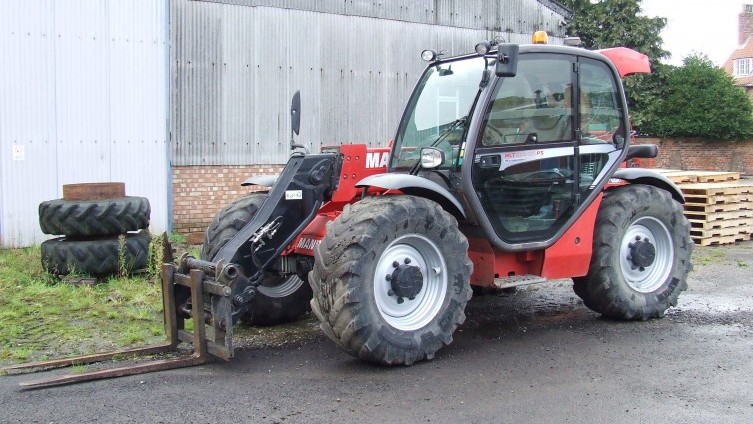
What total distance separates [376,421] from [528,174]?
9.26 ft

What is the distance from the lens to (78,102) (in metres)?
11.8

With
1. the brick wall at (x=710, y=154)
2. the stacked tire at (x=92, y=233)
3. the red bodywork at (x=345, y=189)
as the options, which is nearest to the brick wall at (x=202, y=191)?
the stacked tire at (x=92, y=233)

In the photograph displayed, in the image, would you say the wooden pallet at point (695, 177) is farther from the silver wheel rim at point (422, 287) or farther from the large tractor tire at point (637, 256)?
the silver wheel rim at point (422, 287)

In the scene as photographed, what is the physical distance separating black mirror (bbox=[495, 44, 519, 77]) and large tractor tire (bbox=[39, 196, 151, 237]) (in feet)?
16.0

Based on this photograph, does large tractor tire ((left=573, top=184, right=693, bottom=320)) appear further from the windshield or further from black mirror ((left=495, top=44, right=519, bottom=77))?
black mirror ((left=495, top=44, right=519, bottom=77))

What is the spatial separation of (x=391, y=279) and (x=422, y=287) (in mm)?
322

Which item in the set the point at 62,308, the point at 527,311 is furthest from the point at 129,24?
the point at 527,311

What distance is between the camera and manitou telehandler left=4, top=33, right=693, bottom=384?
18.8ft

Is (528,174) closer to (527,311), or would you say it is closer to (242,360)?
(527,311)

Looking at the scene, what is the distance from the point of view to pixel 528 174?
265 inches

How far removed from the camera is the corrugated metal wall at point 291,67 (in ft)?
41.8

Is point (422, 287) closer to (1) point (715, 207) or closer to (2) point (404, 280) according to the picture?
(2) point (404, 280)

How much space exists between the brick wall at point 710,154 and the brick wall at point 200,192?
2264 centimetres

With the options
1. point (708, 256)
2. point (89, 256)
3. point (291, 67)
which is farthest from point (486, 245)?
point (291, 67)
